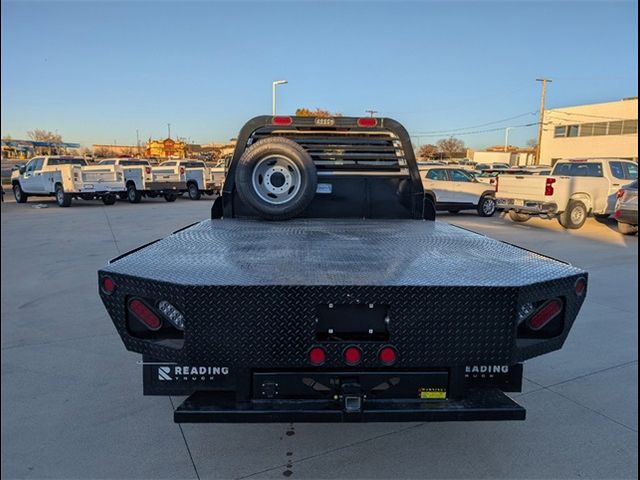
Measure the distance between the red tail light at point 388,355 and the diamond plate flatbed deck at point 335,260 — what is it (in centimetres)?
33

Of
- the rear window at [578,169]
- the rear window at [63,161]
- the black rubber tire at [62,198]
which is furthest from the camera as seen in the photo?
the rear window at [63,161]

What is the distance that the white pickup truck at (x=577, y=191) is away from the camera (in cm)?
1284

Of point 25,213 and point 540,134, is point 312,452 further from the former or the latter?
point 540,134

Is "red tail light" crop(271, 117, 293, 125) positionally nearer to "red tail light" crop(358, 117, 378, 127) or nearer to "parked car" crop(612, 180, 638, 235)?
"red tail light" crop(358, 117, 378, 127)

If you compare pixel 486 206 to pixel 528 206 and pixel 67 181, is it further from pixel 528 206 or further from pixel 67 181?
pixel 67 181

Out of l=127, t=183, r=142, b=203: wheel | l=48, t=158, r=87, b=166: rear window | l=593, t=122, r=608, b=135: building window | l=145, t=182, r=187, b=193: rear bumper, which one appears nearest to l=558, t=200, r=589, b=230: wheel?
l=145, t=182, r=187, b=193: rear bumper

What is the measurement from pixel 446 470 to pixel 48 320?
14.7 feet

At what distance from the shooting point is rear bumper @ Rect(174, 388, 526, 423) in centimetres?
233

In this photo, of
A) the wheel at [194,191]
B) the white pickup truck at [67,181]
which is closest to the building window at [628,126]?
the wheel at [194,191]

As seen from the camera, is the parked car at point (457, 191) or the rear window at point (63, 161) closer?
the parked car at point (457, 191)

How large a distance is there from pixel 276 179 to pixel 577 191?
37.4ft

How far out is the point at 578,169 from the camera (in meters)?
13.6

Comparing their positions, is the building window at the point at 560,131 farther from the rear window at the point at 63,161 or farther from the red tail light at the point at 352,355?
the red tail light at the point at 352,355

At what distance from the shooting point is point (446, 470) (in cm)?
279
